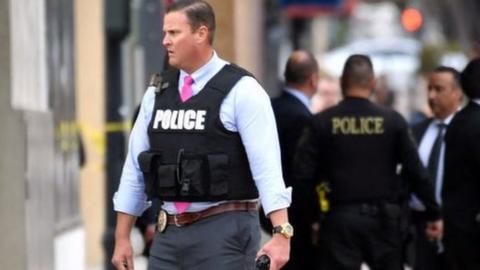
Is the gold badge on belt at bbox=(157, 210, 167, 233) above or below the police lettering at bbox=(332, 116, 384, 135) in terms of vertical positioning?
below

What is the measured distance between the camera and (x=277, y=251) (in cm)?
689

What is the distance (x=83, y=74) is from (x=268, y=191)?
1071 centimetres

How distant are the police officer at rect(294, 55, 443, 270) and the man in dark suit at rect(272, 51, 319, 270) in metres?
0.31

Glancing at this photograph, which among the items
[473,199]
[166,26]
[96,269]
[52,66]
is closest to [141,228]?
[473,199]

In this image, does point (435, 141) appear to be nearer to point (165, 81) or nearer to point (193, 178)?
point (165, 81)

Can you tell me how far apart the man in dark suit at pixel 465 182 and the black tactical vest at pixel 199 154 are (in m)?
2.94

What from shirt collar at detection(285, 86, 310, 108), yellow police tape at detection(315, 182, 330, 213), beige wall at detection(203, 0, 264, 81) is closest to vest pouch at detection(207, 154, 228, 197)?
yellow police tape at detection(315, 182, 330, 213)

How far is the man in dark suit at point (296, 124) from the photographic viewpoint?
34.3ft

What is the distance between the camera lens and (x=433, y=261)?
10992 millimetres

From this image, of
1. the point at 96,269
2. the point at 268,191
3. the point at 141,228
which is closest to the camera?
the point at 268,191

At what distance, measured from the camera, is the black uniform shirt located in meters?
10.0

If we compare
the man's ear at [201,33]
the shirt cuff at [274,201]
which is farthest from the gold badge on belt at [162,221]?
the man's ear at [201,33]

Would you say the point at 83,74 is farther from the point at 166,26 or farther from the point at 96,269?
the point at 166,26

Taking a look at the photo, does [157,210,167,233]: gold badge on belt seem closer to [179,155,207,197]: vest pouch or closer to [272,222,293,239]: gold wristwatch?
[179,155,207,197]: vest pouch
